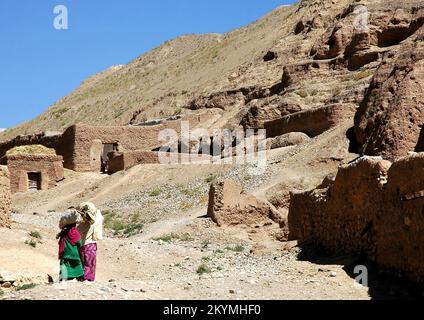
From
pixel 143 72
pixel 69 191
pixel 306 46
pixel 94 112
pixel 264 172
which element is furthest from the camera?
pixel 143 72

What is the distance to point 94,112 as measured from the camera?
Answer: 63.2 m

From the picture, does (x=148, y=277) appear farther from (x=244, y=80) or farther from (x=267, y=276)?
(x=244, y=80)

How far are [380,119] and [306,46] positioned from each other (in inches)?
1052

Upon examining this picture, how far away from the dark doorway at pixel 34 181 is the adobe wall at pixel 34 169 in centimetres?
22

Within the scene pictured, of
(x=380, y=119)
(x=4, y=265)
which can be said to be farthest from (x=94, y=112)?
(x=4, y=265)

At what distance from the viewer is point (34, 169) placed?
3091 centimetres

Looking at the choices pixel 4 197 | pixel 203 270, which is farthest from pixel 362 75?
pixel 203 270

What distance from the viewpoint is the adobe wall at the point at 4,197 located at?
Answer: 12.8 meters

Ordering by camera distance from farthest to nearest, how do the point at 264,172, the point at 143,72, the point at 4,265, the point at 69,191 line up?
the point at 143,72
the point at 69,191
the point at 264,172
the point at 4,265

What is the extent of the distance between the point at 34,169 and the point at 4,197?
726 inches

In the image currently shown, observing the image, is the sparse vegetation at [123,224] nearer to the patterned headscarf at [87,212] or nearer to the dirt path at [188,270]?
the dirt path at [188,270]

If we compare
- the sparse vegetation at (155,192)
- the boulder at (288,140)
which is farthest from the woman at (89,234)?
the boulder at (288,140)

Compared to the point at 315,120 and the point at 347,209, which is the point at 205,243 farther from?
the point at 315,120

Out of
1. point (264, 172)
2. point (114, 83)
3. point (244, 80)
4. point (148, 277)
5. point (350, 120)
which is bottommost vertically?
point (148, 277)
